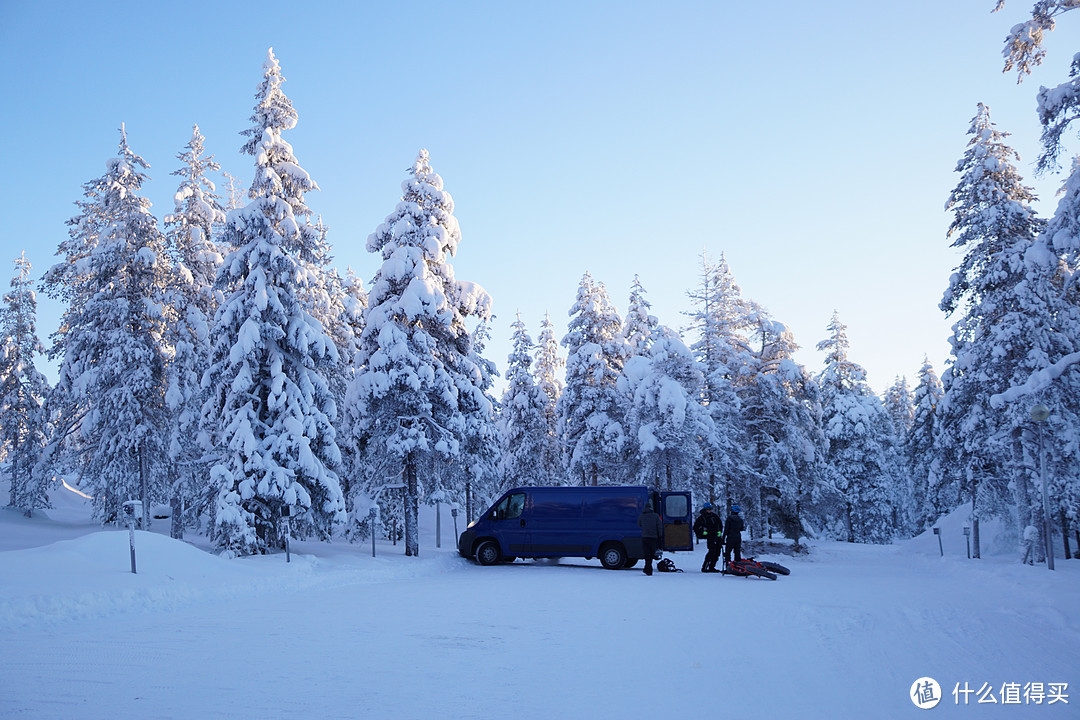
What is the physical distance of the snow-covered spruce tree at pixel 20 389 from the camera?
3312cm

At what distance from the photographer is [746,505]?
34531mm

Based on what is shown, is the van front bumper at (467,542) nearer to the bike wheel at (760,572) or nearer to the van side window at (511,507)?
the van side window at (511,507)

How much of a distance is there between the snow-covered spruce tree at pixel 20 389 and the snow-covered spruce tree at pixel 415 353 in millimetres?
19924

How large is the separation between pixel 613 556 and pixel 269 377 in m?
10.7

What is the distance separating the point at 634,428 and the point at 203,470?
16.9m

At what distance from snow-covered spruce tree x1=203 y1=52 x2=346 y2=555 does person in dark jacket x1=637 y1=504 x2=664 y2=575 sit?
8.16m

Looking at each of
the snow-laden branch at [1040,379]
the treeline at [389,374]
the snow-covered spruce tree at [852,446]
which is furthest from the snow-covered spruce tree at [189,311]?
the snow-covered spruce tree at [852,446]

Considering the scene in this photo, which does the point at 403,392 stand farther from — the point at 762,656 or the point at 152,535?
the point at 762,656

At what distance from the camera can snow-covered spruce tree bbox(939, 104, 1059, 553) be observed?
2091 cm

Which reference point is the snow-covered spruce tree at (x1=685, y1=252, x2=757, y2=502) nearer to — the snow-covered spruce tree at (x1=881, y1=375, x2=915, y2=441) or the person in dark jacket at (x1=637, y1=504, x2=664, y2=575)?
the person in dark jacket at (x1=637, y1=504, x2=664, y2=575)

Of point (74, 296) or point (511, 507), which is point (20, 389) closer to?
point (74, 296)

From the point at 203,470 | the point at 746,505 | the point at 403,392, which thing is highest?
the point at 403,392

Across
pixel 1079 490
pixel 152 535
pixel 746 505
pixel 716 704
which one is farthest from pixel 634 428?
pixel 716 704

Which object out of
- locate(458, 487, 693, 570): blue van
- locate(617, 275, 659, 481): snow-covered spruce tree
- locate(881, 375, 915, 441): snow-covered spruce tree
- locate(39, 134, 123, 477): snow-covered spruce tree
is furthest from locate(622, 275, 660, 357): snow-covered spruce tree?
locate(881, 375, 915, 441): snow-covered spruce tree
